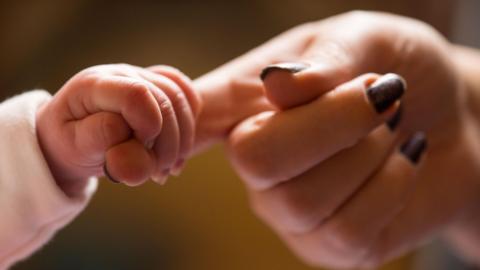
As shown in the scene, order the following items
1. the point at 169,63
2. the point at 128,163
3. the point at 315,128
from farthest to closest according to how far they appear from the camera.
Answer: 1. the point at 169,63
2. the point at 315,128
3. the point at 128,163

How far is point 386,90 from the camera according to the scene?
1.28 feet

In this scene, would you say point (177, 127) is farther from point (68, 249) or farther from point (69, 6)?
point (69, 6)

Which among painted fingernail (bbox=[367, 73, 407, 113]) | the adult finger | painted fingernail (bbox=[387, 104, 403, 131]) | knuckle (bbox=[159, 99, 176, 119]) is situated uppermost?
knuckle (bbox=[159, 99, 176, 119])

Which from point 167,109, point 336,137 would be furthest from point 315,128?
point 167,109

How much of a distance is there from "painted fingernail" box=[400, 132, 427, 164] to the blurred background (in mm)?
169

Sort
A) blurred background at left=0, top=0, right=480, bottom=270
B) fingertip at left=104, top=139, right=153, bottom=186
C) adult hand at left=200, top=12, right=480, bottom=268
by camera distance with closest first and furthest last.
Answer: fingertip at left=104, top=139, right=153, bottom=186 → adult hand at left=200, top=12, right=480, bottom=268 → blurred background at left=0, top=0, right=480, bottom=270

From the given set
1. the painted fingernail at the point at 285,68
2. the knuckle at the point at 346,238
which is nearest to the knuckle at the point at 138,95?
the painted fingernail at the point at 285,68

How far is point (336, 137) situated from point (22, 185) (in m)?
0.21

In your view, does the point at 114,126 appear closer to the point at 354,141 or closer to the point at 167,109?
the point at 167,109

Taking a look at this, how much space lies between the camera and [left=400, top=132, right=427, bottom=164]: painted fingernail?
0.49 metres

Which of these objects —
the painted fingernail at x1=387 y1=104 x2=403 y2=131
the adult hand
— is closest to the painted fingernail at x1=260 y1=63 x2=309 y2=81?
the adult hand

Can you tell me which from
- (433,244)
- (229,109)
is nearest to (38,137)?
(229,109)

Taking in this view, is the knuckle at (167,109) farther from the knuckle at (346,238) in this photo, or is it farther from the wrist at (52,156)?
the knuckle at (346,238)

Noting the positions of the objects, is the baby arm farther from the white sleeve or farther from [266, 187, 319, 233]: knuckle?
[266, 187, 319, 233]: knuckle
